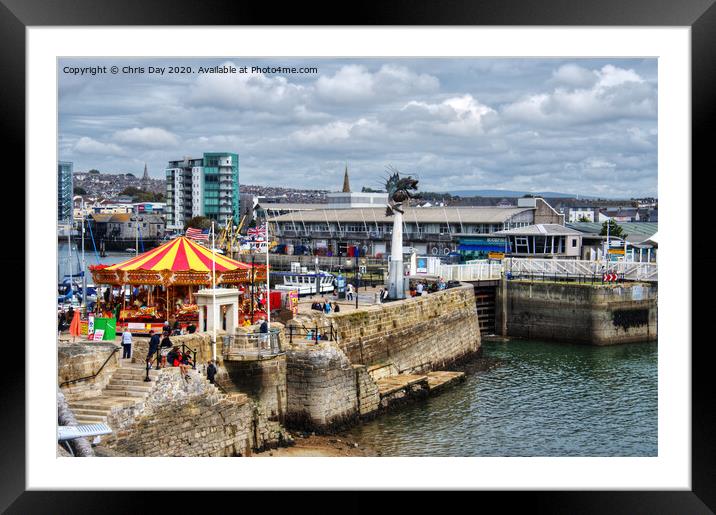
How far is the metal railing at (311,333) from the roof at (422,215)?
26.8m

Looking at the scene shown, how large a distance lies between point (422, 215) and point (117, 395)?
3569 cm

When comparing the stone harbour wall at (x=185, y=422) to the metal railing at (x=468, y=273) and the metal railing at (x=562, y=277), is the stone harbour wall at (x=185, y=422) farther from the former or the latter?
the metal railing at (x=562, y=277)

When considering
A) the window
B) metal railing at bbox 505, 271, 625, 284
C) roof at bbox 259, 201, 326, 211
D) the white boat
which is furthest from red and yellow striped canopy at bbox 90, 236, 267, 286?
roof at bbox 259, 201, 326, 211

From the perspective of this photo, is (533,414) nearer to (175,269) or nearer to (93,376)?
(175,269)

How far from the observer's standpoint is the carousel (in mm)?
19188

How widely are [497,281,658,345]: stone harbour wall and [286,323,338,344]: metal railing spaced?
13242mm

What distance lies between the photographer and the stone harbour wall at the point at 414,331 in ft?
62.8

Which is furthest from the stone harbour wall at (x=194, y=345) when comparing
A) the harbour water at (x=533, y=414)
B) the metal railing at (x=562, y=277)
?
the metal railing at (x=562, y=277)

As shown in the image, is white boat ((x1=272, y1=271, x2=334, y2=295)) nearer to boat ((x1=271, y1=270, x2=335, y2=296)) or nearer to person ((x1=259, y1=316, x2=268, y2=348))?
boat ((x1=271, y1=270, x2=335, y2=296))

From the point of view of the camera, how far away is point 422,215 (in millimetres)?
47500
